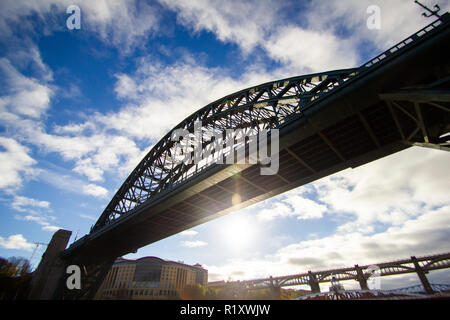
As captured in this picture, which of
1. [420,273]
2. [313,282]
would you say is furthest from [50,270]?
[420,273]

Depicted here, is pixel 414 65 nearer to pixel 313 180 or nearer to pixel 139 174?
pixel 313 180

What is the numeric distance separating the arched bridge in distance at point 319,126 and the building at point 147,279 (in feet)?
233

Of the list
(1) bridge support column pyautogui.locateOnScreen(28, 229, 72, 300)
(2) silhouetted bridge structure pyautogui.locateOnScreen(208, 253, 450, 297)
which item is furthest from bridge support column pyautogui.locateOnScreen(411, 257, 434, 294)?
(1) bridge support column pyautogui.locateOnScreen(28, 229, 72, 300)

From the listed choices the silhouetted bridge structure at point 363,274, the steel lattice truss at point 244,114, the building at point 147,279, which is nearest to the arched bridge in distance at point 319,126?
the steel lattice truss at point 244,114

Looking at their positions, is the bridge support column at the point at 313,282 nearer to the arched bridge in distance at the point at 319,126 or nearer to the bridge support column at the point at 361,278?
the bridge support column at the point at 361,278

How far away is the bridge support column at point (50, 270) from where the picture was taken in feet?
110

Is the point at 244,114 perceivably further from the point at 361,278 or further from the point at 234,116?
the point at 361,278

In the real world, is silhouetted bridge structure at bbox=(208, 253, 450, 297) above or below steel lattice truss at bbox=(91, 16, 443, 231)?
below

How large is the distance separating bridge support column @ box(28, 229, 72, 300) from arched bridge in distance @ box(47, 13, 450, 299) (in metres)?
10.9

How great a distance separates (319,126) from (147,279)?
358 feet

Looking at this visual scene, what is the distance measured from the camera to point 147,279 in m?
97.6

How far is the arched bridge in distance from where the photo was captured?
35.9 ft

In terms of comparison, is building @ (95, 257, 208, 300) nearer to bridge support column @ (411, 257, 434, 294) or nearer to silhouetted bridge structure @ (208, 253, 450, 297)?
silhouetted bridge structure @ (208, 253, 450, 297)

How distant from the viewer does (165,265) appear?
341 feet
